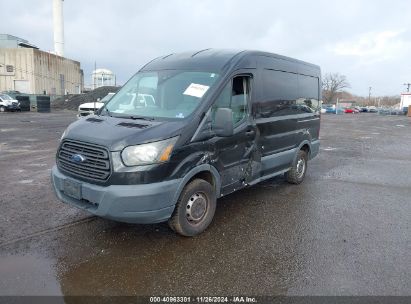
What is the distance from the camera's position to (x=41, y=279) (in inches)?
133

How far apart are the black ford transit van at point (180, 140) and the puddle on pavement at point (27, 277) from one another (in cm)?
A: 74

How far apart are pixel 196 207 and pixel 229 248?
639mm

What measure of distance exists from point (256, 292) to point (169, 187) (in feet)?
4.56

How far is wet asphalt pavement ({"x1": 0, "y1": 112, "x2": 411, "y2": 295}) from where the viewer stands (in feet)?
11.0

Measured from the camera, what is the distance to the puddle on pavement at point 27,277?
10.4 ft

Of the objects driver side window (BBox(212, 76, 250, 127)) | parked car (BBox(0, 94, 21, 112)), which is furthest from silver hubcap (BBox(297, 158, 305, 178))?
parked car (BBox(0, 94, 21, 112))

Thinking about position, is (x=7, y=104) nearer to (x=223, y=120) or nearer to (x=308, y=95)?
(x=308, y=95)

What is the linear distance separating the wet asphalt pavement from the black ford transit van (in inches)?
19.3

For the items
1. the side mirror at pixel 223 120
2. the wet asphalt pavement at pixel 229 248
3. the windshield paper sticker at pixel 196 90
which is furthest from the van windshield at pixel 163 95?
the wet asphalt pavement at pixel 229 248

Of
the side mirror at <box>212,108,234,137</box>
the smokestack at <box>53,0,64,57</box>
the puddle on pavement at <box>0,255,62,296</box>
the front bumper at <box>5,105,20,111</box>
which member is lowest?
the puddle on pavement at <box>0,255,62,296</box>

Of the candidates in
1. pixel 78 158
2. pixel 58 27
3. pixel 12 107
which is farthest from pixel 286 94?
pixel 58 27

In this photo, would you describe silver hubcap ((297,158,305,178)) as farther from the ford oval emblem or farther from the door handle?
the ford oval emblem

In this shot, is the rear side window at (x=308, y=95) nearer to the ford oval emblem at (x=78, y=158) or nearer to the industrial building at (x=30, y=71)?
the ford oval emblem at (x=78, y=158)

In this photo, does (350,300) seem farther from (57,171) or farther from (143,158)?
(57,171)
